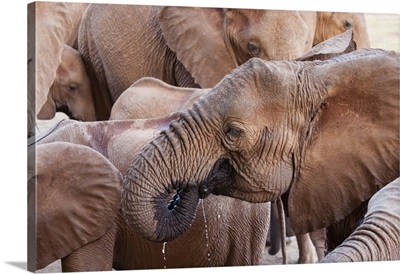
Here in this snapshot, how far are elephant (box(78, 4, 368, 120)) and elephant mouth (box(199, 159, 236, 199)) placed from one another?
59.3 inches

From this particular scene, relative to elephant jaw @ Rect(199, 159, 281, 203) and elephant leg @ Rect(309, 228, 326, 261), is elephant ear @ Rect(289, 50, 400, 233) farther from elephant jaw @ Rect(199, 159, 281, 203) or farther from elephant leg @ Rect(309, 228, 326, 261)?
elephant leg @ Rect(309, 228, 326, 261)

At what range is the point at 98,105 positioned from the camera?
718 cm

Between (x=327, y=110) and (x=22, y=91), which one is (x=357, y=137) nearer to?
(x=327, y=110)

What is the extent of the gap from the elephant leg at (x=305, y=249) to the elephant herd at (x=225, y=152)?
11mm

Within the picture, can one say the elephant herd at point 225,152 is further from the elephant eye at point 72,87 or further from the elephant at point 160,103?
the elephant eye at point 72,87

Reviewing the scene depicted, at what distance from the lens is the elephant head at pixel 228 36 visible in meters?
5.95

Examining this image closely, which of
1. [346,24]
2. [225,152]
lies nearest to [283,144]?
[225,152]

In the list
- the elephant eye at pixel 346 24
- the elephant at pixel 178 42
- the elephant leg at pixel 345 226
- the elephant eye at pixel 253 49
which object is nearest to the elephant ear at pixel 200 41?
the elephant at pixel 178 42

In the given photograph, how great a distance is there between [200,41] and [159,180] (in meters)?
2.22

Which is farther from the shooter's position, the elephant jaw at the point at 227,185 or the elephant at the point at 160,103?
the elephant at the point at 160,103

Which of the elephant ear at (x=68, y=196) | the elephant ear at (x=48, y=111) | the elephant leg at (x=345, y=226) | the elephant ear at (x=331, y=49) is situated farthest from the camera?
the elephant ear at (x=48, y=111)

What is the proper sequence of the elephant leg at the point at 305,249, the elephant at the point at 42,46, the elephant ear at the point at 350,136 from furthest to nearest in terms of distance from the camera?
the elephant leg at the point at 305,249
the elephant at the point at 42,46
the elephant ear at the point at 350,136

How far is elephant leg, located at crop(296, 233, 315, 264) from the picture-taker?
6266 mm

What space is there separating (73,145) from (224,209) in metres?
0.68
